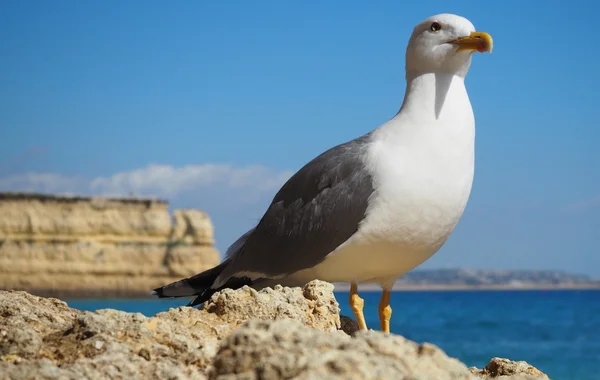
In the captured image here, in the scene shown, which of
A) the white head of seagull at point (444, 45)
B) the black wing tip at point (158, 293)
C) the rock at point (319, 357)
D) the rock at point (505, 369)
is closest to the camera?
the rock at point (319, 357)

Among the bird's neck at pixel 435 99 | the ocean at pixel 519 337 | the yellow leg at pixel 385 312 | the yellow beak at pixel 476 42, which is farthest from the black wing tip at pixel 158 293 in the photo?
the ocean at pixel 519 337

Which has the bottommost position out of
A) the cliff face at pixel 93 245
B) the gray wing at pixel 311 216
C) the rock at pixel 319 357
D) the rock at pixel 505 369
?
the rock at pixel 319 357

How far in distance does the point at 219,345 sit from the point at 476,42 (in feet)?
6.93

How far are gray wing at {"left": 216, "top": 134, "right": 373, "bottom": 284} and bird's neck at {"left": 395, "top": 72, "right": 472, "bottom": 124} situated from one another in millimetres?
273

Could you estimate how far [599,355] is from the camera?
24.1 metres

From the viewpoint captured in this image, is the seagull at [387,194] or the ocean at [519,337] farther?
the ocean at [519,337]

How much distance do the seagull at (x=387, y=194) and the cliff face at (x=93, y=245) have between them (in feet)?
123

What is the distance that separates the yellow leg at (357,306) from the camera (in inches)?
151

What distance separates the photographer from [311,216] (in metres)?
4.14

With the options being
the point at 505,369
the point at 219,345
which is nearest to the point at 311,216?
the point at 505,369

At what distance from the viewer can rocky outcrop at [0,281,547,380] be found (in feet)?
6.23

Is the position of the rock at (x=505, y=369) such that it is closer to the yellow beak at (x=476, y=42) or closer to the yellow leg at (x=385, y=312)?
the yellow leg at (x=385, y=312)

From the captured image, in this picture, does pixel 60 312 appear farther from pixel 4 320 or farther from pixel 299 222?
pixel 299 222

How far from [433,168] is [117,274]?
40.2 m
